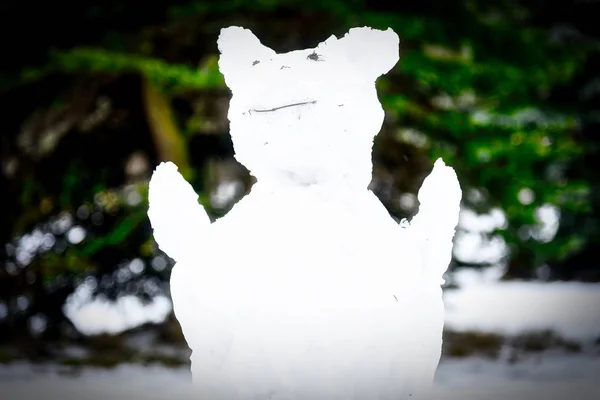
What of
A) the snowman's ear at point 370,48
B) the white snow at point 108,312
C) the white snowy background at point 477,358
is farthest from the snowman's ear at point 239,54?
the white snow at point 108,312

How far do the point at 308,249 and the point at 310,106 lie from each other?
246 mm

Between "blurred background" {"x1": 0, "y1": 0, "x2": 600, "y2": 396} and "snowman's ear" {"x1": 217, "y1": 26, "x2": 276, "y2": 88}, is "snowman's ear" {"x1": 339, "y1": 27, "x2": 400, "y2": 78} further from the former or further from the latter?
"blurred background" {"x1": 0, "y1": 0, "x2": 600, "y2": 396}

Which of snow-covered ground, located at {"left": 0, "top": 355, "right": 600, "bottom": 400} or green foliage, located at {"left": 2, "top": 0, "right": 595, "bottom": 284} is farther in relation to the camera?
green foliage, located at {"left": 2, "top": 0, "right": 595, "bottom": 284}

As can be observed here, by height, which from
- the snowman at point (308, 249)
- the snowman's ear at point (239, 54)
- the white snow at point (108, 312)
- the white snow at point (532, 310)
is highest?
the white snow at point (532, 310)

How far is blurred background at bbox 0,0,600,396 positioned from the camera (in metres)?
2.72

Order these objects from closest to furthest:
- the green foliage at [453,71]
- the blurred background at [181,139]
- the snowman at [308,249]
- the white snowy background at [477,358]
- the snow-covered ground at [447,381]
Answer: the snowman at [308,249] < the snow-covered ground at [447,381] < the white snowy background at [477,358] < the green foliage at [453,71] < the blurred background at [181,139]

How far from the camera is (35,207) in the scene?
3260 millimetres

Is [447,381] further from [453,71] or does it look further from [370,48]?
[370,48]

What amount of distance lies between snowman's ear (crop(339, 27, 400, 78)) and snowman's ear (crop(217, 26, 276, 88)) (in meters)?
0.14

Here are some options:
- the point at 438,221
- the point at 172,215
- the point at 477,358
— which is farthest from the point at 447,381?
the point at 172,215

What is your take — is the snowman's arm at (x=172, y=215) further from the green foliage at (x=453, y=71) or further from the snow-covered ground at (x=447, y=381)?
the green foliage at (x=453, y=71)

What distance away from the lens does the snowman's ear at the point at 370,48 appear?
1.15 meters

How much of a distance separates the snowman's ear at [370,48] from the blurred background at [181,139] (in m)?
1.40

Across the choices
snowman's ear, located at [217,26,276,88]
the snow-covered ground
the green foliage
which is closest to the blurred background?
the green foliage
